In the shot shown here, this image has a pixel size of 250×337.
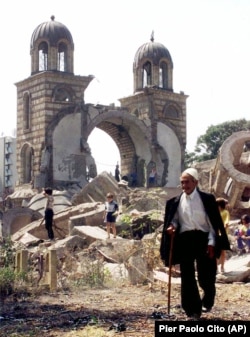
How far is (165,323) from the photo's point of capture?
16.5 ft

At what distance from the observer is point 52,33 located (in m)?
31.6

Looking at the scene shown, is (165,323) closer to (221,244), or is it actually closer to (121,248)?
(221,244)

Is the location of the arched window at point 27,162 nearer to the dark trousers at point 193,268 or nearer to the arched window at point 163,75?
the arched window at point 163,75

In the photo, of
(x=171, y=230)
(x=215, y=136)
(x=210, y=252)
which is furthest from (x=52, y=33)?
(x=210, y=252)

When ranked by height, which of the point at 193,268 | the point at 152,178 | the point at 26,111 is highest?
the point at 26,111

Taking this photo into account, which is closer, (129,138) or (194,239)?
(194,239)

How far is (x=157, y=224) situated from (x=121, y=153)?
20588mm

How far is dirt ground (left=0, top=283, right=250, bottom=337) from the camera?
613 centimetres

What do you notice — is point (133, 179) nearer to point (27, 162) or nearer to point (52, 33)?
point (27, 162)

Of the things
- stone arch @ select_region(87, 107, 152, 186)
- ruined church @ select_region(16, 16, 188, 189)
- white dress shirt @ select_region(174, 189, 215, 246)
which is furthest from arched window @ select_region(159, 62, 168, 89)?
white dress shirt @ select_region(174, 189, 215, 246)

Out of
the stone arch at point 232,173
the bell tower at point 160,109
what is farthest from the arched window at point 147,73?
the stone arch at point 232,173

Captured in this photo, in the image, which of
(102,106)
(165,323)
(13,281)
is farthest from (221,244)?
(102,106)

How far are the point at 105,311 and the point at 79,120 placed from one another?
79.4ft

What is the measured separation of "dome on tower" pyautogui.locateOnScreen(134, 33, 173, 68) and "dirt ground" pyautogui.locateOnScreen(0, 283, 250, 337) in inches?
1036
